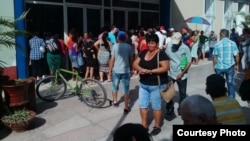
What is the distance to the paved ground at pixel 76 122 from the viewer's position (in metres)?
5.48

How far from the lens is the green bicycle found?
7086 millimetres

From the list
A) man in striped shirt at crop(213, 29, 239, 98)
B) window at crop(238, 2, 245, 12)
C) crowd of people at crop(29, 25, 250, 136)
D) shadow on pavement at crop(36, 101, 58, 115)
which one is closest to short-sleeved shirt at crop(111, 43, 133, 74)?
crowd of people at crop(29, 25, 250, 136)

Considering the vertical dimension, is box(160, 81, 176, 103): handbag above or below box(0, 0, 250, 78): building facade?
below

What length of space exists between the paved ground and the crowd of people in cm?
31

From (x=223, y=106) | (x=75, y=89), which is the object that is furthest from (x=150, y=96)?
(x=75, y=89)

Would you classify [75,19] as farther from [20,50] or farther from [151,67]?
[151,67]

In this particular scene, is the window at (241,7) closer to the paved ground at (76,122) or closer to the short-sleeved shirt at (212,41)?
the short-sleeved shirt at (212,41)

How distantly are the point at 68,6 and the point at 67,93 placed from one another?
170 inches

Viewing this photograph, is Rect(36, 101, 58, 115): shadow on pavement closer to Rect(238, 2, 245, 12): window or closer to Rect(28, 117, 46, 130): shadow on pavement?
Rect(28, 117, 46, 130): shadow on pavement

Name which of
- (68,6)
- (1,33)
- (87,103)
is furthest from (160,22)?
(1,33)

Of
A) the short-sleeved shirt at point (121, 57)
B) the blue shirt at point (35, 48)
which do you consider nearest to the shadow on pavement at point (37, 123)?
the short-sleeved shirt at point (121, 57)

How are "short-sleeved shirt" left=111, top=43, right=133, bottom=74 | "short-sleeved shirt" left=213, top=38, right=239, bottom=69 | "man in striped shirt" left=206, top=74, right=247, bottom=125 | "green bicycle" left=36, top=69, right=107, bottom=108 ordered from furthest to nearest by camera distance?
1. "green bicycle" left=36, top=69, right=107, bottom=108
2. "short-sleeved shirt" left=213, top=38, right=239, bottom=69
3. "short-sleeved shirt" left=111, top=43, right=133, bottom=74
4. "man in striped shirt" left=206, top=74, right=247, bottom=125

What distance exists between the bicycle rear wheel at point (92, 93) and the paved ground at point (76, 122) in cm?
15

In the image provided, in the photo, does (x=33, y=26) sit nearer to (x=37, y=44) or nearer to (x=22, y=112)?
(x=37, y=44)
